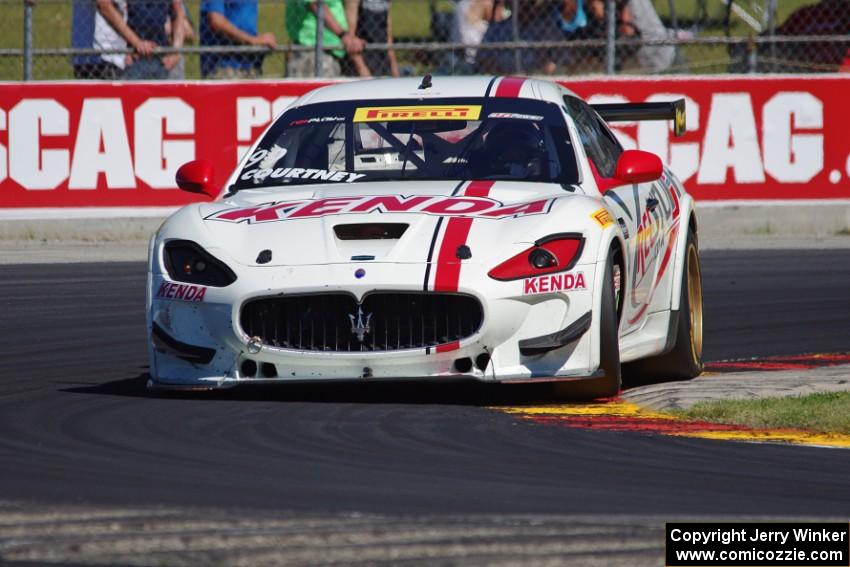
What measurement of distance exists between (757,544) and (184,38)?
40.6ft

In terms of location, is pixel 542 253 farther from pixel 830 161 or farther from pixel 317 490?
pixel 830 161

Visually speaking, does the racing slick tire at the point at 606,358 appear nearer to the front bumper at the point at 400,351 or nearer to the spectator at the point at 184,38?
the front bumper at the point at 400,351

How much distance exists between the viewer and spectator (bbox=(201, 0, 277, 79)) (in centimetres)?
1608

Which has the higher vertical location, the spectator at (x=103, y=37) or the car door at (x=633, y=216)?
the spectator at (x=103, y=37)

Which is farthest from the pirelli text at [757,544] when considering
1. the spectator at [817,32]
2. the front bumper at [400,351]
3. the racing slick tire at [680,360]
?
the spectator at [817,32]

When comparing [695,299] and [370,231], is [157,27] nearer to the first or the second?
[695,299]

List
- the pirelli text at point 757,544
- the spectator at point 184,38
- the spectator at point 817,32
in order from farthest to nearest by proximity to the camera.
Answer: the spectator at point 817,32, the spectator at point 184,38, the pirelli text at point 757,544

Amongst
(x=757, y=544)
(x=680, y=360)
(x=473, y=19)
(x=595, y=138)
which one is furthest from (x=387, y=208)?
(x=473, y=19)

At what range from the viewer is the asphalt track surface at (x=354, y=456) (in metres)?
5.12

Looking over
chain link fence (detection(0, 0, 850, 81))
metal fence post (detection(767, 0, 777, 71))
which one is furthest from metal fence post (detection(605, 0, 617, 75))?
metal fence post (detection(767, 0, 777, 71))

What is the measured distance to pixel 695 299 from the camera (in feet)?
29.5

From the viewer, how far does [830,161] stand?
1585cm

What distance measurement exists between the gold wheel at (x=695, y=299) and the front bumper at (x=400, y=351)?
5.77 feet

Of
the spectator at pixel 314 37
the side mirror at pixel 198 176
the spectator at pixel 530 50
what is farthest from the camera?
the spectator at pixel 530 50
